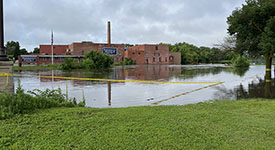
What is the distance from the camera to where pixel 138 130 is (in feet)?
15.3

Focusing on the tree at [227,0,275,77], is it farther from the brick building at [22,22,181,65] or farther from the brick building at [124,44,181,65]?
the brick building at [124,44,181,65]

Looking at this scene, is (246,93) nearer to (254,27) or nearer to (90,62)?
(254,27)

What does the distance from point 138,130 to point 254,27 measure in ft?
54.5

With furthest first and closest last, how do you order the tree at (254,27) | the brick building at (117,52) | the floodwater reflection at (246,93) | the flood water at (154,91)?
the brick building at (117,52) → the tree at (254,27) → the floodwater reflection at (246,93) → the flood water at (154,91)

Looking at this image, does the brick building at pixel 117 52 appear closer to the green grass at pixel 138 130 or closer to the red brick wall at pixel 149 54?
the red brick wall at pixel 149 54

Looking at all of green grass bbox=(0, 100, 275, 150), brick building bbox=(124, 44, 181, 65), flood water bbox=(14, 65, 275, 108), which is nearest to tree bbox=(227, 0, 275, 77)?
flood water bbox=(14, 65, 275, 108)

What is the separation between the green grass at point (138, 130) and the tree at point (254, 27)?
447 inches

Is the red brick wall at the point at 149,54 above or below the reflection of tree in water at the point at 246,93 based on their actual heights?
above

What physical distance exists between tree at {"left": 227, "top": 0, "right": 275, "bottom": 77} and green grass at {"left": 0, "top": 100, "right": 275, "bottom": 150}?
11.4 meters

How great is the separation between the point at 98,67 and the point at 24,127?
4125cm

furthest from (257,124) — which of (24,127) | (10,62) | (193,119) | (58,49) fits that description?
(58,49)

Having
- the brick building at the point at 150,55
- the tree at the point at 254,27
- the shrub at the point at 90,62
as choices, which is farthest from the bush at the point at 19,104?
the brick building at the point at 150,55

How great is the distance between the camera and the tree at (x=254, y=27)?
15551mm

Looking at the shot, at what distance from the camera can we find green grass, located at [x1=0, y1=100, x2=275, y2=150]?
399 centimetres
